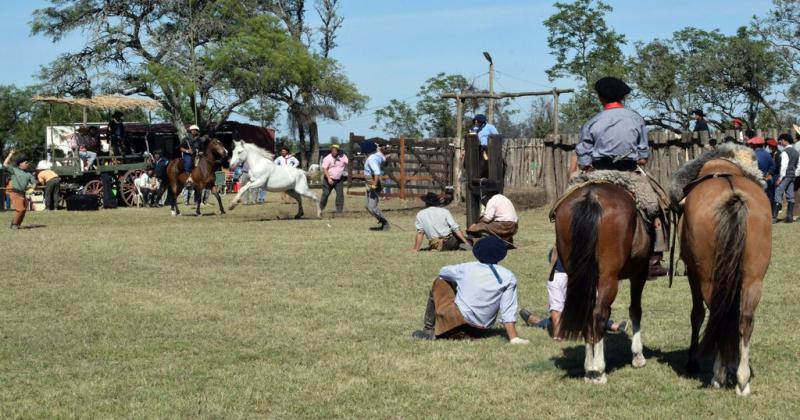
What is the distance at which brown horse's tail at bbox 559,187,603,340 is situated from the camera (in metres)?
7.25

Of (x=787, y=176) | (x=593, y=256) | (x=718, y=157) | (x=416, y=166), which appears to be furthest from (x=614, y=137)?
(x=416, y=166)

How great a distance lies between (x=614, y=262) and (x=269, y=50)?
46.7 m

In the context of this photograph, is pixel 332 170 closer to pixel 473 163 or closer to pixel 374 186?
pixel 374 186

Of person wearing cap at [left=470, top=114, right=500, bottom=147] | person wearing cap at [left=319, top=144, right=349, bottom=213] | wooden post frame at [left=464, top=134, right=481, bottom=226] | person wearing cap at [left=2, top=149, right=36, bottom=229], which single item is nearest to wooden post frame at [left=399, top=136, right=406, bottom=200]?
person wearing cap at [left=319, top=144, right=349, bottom=213]

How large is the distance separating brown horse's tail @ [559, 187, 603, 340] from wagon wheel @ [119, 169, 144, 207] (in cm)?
2658

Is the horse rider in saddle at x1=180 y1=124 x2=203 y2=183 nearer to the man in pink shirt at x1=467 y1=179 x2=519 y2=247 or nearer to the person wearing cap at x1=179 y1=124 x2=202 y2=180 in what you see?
the person wearing cap at x1=179 y1=124 x2=202 y2=180

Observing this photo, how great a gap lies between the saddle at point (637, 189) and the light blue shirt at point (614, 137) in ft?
0.62

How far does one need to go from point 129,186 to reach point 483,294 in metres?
25.1

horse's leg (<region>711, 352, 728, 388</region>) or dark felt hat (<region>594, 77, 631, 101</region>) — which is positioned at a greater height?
dark felt hat (<region>594, 77, 631, 101</region>)

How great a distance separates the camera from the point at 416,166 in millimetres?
32969

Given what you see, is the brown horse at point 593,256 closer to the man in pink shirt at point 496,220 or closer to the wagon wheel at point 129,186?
the man in pink shirt at point 496,220

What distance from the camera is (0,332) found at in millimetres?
9953

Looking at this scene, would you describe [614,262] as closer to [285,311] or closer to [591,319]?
[591,319]

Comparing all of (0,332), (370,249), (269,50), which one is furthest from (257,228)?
(269,50)
